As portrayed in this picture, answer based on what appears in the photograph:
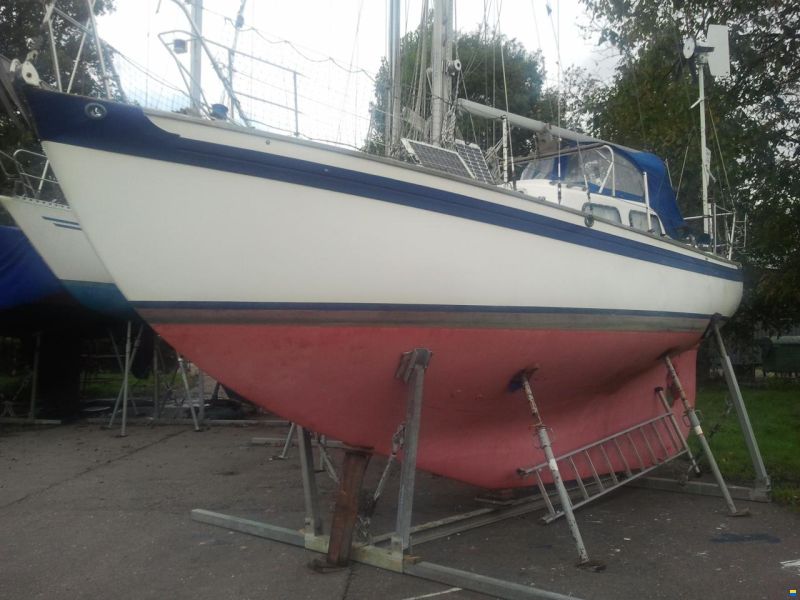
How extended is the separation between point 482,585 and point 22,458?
6.48m

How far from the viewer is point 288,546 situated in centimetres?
504

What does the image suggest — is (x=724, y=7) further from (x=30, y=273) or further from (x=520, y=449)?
(x=30, y=273)

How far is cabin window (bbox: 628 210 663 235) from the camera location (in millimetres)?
7209

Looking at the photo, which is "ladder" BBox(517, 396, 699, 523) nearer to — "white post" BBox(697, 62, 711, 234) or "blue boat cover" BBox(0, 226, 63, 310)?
"white post" BBox(697, 62, 711, 234)

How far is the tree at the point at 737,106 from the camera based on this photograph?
12766mm

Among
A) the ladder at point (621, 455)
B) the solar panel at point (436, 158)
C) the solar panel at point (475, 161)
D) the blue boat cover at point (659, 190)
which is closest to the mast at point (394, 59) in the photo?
the solar panel at point (475, 161)

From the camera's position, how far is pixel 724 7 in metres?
12.5

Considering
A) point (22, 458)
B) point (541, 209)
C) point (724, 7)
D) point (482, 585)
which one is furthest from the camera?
point (724, 7)

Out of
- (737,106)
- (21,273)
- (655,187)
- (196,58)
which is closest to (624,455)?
(655,187)

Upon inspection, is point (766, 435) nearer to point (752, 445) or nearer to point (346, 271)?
point (752, 445)

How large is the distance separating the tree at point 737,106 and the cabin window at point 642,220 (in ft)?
18.1

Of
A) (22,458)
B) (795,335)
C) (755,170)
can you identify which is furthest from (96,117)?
(795,335)

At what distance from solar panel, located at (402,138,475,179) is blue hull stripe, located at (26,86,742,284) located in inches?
18.0

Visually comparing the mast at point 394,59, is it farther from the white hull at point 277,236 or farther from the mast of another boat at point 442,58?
the white hull at point 277,236
